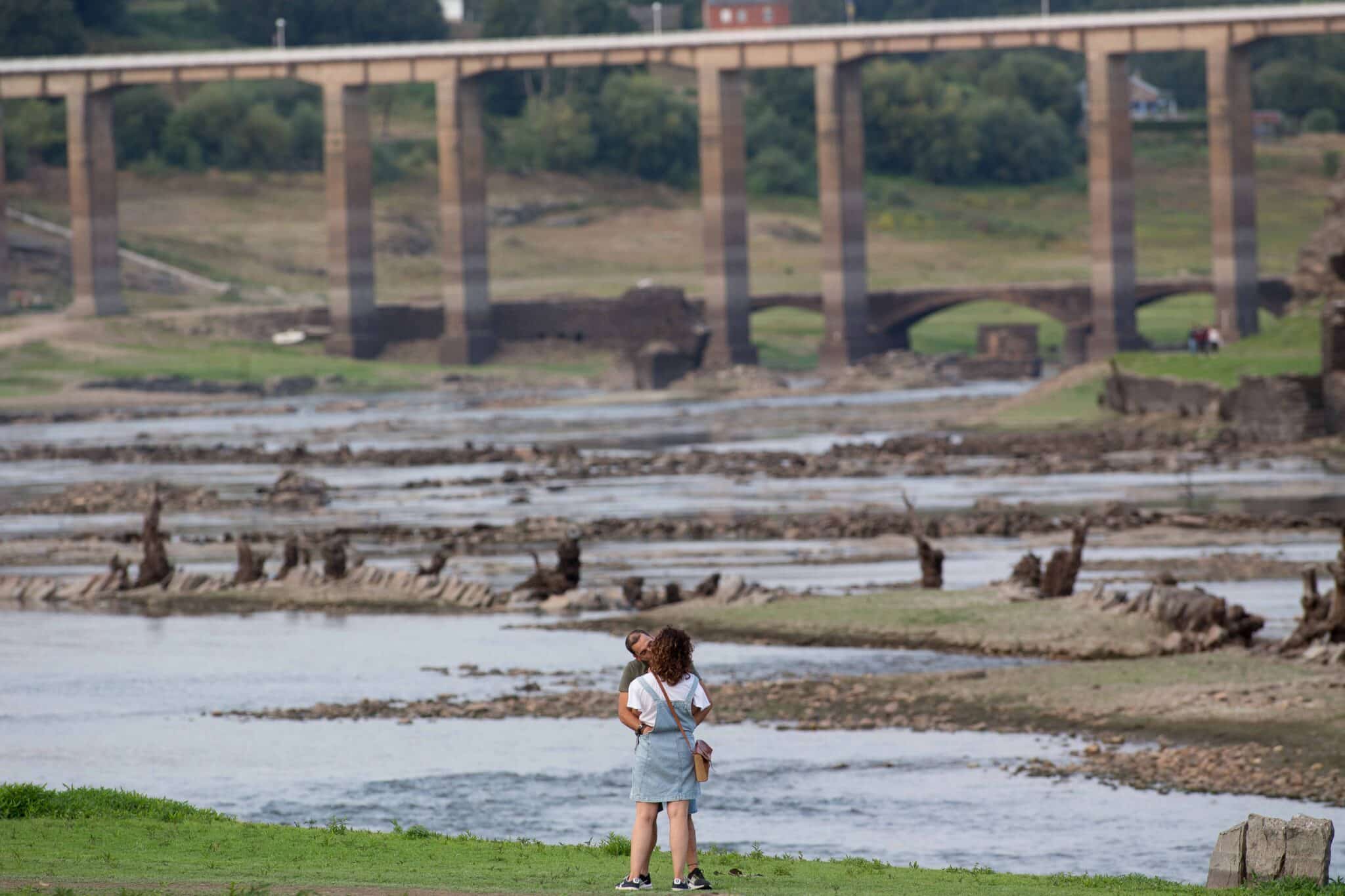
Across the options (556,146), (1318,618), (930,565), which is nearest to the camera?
(1318,618)

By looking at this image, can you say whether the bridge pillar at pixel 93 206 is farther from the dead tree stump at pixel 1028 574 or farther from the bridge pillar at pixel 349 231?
the dead tree stump at pixel 1028 574

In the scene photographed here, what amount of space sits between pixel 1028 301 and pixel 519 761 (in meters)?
116

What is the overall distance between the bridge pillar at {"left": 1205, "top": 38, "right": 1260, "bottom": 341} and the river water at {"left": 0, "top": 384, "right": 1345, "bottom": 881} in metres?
61.3

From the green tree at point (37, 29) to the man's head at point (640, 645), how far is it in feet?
581

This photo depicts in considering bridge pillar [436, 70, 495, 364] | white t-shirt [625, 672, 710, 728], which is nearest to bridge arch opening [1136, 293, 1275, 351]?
bridge pillar [436, 70, 495, 364]

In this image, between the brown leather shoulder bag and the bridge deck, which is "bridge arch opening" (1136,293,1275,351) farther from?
the brown leather shoulder bag

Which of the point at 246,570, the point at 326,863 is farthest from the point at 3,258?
the point at 326,863

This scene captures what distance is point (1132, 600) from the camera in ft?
125

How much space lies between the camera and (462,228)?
449ft

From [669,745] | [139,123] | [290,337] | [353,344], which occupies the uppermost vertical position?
[139,123]

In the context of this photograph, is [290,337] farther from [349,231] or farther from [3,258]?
[3,258]

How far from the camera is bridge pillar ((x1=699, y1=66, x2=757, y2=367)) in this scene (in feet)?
440

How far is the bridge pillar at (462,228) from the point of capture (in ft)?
449

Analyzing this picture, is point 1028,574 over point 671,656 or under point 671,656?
under
